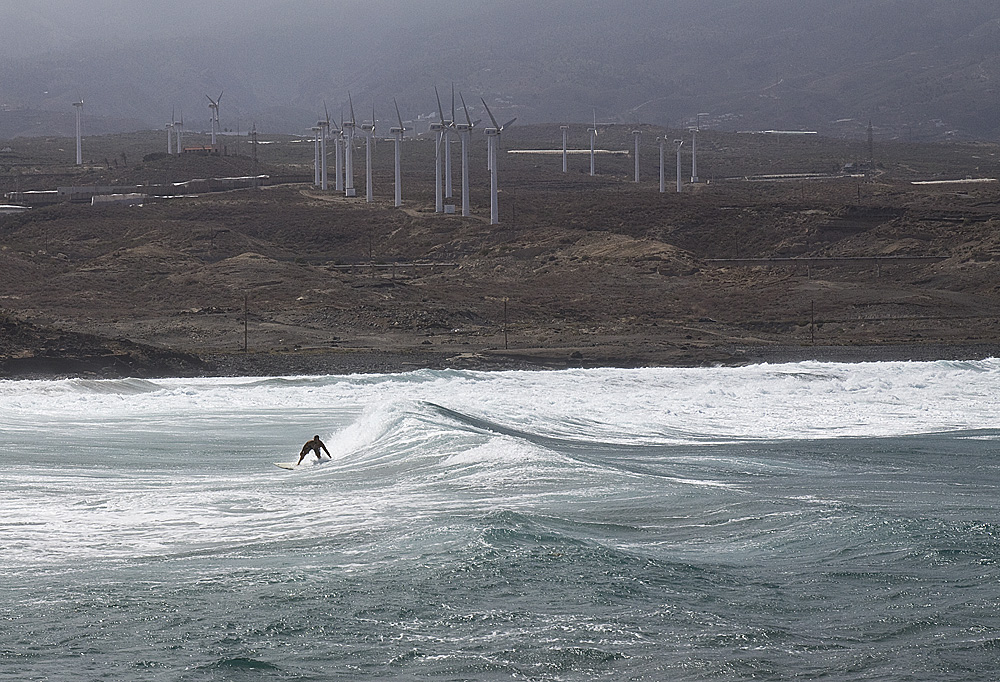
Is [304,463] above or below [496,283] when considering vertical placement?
below

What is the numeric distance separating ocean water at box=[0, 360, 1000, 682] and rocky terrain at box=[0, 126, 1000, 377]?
15147 millimetres

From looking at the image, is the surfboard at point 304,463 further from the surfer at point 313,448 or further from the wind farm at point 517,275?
the wind farm at point 517,275

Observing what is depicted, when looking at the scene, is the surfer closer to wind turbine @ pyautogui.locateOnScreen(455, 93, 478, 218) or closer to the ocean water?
the ocean water

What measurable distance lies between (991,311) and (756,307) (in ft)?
36.3

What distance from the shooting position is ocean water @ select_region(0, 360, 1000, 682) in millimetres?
16172

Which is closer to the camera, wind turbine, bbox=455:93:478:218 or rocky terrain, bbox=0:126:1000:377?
rocky terrain, bbox=0:126:1000:377

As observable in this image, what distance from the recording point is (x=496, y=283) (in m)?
74.9

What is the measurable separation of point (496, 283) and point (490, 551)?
181 feet

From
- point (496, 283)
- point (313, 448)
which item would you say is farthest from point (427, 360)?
point (496, 283)

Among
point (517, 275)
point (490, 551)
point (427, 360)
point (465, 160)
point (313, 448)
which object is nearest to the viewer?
point (490, 551)

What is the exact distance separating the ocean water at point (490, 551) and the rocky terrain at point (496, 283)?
15147 mm

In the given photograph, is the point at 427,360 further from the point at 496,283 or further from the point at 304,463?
the point at 496,283

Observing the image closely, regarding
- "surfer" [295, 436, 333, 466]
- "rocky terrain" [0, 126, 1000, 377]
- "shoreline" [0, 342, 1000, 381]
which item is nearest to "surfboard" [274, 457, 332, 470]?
"surfer" [295, 436, 333, 466]

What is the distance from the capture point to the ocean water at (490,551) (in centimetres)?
1617
